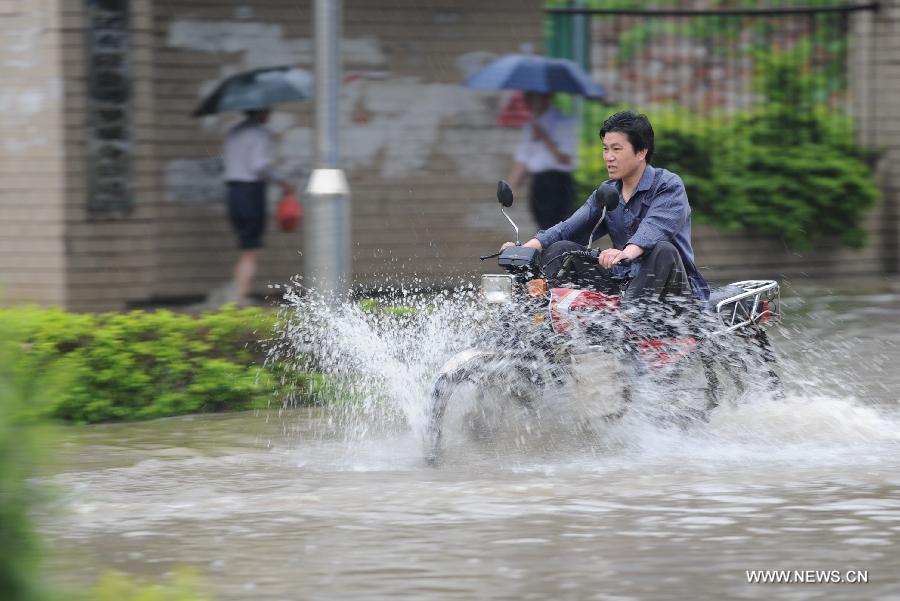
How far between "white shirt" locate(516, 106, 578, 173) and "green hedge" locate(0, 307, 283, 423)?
16.6 feet

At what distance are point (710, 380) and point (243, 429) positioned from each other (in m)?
2.60

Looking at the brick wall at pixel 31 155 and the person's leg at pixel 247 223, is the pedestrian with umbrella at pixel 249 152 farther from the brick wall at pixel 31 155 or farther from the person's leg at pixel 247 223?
the brick wall at pixel 31 155

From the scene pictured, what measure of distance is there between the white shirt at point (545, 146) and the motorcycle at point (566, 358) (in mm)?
6317

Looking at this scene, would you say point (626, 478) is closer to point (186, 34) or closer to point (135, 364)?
point (135, 364)

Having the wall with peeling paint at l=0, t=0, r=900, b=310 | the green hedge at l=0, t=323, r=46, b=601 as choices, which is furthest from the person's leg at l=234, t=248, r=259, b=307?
the green hedge at l=0, t=323, r=46, b=601

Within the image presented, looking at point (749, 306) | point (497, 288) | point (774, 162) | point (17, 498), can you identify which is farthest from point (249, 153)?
point (17, 498)

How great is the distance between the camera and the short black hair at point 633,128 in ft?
25.2

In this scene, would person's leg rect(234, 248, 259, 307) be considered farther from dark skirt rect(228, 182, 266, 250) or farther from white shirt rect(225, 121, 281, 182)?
white shirt rect(225, 121, 281, 182)

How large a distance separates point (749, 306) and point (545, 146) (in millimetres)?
6095

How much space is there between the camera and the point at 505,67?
1402 centimetres

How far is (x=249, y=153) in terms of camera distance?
12742 millimetres

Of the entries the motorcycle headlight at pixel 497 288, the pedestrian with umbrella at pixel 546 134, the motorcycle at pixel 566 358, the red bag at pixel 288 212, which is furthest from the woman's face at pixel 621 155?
the pedestrian with umbrella at pixel 546 134
